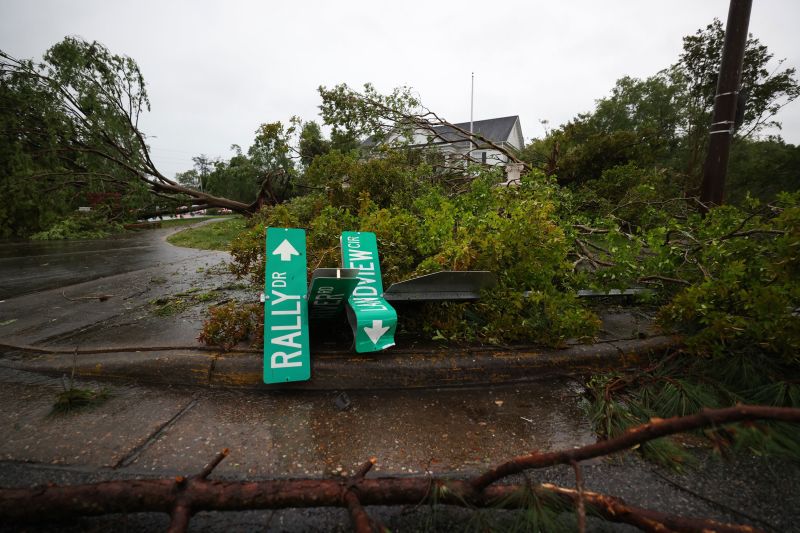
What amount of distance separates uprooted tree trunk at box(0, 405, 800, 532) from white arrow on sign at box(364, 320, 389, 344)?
98 cm

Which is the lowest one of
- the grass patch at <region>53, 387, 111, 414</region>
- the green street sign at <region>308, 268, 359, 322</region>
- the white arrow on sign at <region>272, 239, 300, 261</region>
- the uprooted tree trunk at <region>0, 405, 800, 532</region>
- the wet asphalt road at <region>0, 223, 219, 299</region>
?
the grass patch at <region>53, 387, 111, 414</region>

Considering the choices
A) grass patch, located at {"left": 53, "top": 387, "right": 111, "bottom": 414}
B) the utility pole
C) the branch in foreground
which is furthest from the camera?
the utility pole

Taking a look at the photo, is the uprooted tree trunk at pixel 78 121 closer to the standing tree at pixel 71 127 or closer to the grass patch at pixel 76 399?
the standing tree at pixel 71 127

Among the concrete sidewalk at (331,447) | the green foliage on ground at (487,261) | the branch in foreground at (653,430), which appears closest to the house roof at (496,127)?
the green foliage on ground at (487,261)

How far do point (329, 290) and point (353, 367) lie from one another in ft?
1.74

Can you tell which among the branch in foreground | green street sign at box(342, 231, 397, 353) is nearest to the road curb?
green street sign at box(342, 231, 397, 353)

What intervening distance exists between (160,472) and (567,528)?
1.58m

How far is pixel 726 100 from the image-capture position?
4098 mm

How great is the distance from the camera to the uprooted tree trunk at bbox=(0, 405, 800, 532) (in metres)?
1.01

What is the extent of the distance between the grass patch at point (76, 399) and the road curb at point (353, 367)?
0.23 metres

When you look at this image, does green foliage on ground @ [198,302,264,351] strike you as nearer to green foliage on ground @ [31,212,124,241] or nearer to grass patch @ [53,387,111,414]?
grass patch @ [53,387,111,414]

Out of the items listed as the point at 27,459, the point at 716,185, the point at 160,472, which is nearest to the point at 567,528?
the point at 160,472

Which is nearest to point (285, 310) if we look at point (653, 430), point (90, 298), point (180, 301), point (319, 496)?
point (319, 496)

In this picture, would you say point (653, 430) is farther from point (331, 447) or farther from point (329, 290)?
point (329, 290)
